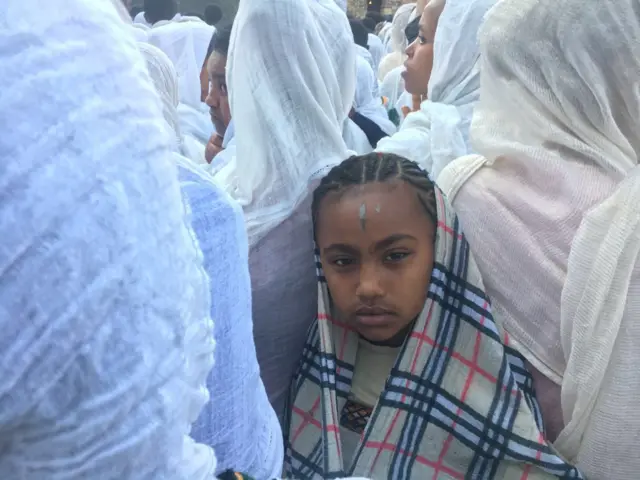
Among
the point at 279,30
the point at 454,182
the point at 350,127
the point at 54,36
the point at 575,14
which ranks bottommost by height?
the point at 350,127

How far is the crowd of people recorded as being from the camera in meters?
0.43

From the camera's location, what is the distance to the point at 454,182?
4.91 feet

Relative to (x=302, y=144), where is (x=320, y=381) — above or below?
below

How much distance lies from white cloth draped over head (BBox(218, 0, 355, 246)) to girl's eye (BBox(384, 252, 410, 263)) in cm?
30

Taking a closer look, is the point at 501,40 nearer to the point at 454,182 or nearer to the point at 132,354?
the point at 454,182

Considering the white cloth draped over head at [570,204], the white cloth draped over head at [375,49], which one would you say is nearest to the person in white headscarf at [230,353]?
the white cloth draped over head at [570,204]

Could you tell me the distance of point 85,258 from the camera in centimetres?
43

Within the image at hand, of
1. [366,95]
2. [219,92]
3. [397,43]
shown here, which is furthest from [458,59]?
[397,43]

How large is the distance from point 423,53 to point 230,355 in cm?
262

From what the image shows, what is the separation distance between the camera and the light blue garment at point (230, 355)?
805mm

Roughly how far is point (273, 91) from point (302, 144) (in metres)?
0.16

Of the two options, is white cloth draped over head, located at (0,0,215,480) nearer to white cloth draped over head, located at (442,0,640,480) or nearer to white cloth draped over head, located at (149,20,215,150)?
white cloth draped over head, located at (442,0,640,480)

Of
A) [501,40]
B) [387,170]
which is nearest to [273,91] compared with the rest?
[387,170]

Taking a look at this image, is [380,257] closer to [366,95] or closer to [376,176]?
[376,176]
